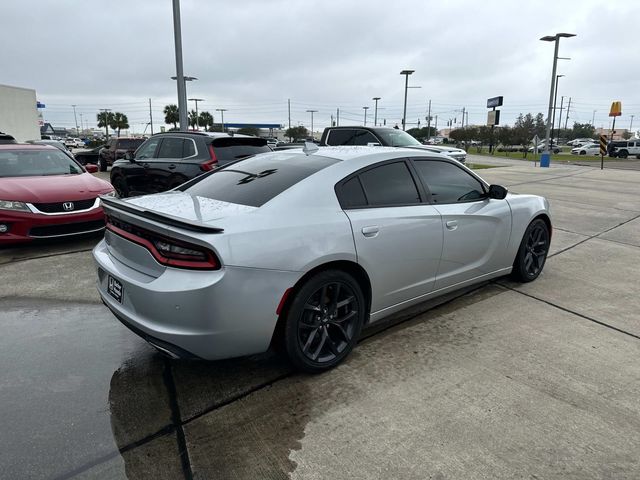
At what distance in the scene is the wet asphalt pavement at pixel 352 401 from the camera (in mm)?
2303

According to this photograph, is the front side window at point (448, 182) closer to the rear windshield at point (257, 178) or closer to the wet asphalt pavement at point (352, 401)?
the rear windshield at point (257, 178)

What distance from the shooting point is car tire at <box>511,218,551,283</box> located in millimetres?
4785

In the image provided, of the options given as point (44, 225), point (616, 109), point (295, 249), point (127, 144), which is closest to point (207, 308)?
point (295, 249)

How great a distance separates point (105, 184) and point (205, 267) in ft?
17.2

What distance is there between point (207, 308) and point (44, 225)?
4.49m

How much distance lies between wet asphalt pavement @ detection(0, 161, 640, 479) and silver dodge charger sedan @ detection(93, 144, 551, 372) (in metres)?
0.34

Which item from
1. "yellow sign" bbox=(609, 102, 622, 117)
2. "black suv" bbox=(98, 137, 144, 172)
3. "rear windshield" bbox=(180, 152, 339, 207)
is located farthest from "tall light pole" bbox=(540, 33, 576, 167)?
"rear windshield" bbox=(180, 152, 339, 207)

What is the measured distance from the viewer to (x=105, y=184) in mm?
6957

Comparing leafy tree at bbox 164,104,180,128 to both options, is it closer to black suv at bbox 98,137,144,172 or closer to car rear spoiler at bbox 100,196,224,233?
black suv at bbox 98,137,144,172

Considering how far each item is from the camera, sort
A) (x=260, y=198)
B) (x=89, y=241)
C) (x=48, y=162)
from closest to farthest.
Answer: (x=260, y=198), (x=89, y=241), (x=48, y=162)

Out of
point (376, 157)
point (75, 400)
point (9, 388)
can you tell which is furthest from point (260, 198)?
point (9, 388)

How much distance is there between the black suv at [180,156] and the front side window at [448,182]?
455cm

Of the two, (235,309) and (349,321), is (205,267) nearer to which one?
(235,309)

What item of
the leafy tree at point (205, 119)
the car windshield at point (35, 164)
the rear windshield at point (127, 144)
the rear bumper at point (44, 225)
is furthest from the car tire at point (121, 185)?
the leafy tree at point (205, 119)
